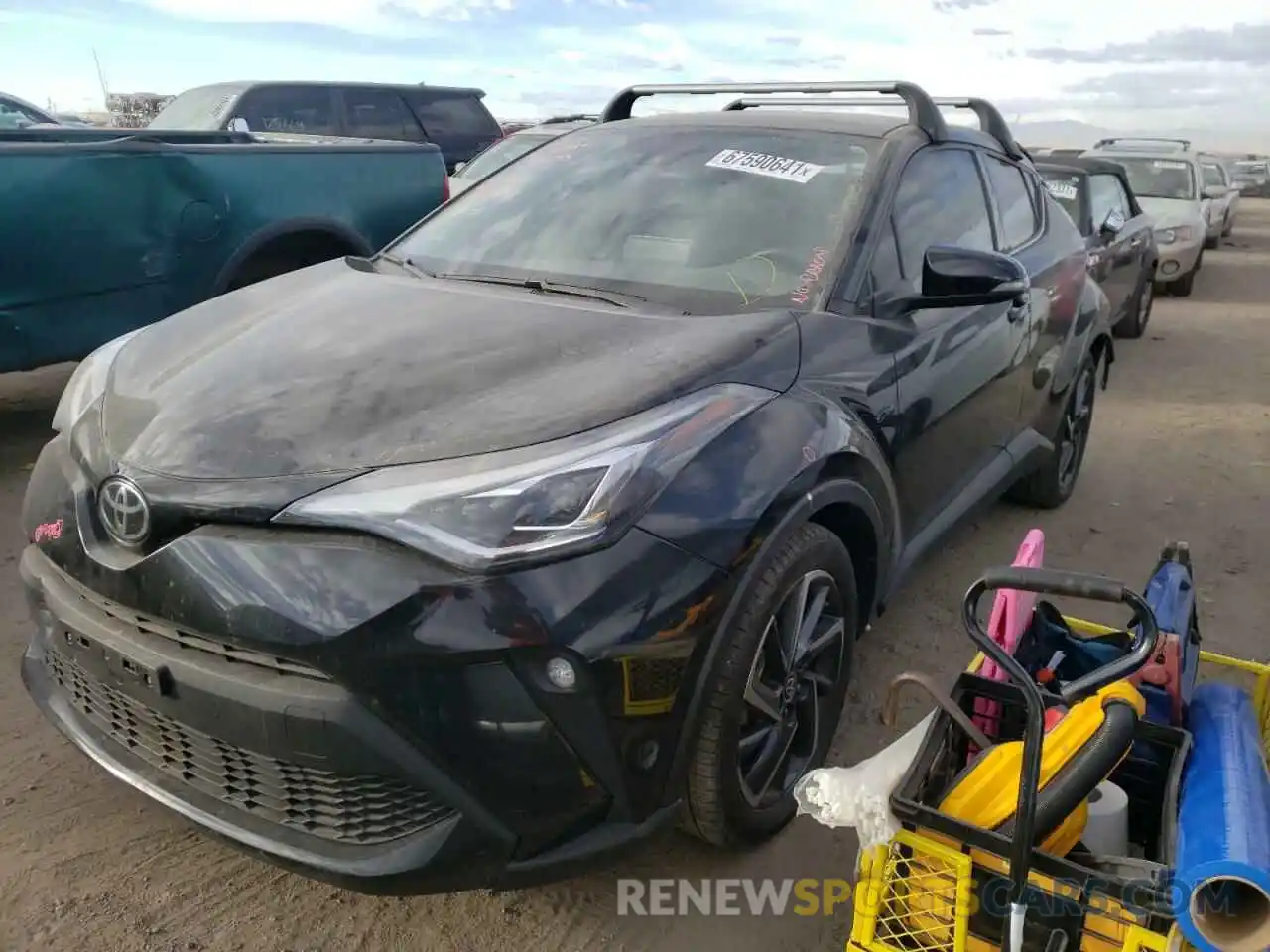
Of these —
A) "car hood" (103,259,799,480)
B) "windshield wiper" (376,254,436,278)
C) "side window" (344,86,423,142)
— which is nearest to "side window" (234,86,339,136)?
"side window" (344,86,423,142)

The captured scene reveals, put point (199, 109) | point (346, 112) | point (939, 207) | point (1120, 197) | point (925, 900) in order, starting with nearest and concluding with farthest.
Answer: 1. point (925, 900)
2. point (939, 207)
3. point (1120, 197)
4. point (199, 109)
5. point (346, 112)

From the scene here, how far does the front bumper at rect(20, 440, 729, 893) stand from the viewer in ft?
5.96

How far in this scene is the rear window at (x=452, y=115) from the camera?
1154 centimetres

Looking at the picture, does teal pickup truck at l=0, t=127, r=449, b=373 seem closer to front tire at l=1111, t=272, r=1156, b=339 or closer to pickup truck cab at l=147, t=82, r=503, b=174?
pickup truck cab at l=147, t=82, r=503, b=174

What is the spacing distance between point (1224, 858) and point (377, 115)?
11065mm

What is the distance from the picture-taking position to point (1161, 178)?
12.1 metres

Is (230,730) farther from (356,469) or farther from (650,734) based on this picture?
(650,734)

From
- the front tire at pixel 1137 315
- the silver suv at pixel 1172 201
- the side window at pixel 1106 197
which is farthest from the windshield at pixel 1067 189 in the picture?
the silver suv at pixel 1172 201

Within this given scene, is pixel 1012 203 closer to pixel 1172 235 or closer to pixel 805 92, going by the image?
pixel 805 92

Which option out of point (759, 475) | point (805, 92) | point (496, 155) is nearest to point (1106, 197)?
point (496, 155)

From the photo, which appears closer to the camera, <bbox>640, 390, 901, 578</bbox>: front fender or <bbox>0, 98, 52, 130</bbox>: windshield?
<bbox>640, 390, 901, 578</bbox>: front fender

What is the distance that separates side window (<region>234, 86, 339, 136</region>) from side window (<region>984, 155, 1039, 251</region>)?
748cm

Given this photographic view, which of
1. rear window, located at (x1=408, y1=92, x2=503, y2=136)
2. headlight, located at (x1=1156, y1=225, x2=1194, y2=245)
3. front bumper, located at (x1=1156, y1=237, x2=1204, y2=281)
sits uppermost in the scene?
rear window, located at (x1=408, y1=92, x2=503, y2=136)

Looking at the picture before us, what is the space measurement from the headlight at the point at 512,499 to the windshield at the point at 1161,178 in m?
11.8
